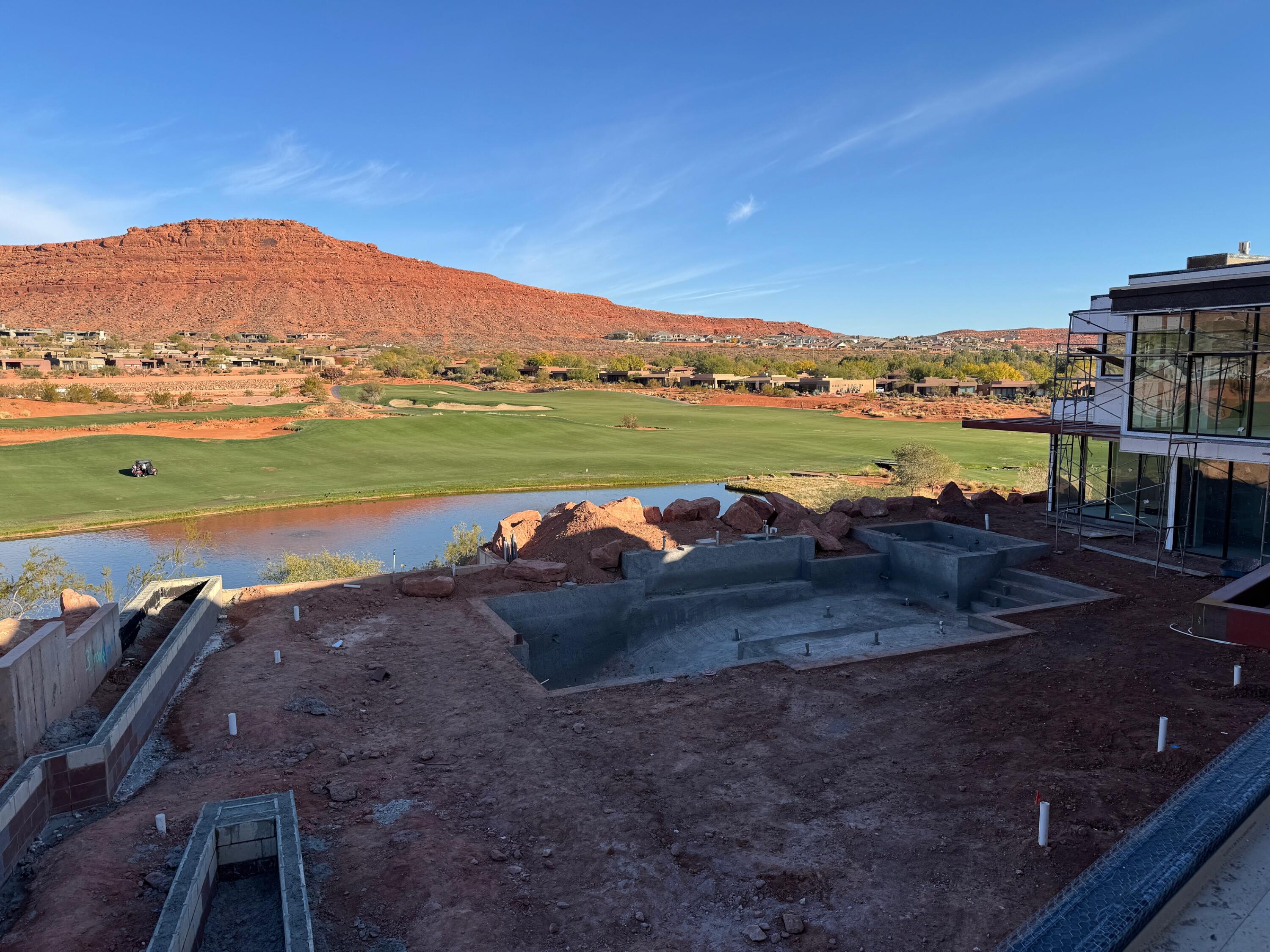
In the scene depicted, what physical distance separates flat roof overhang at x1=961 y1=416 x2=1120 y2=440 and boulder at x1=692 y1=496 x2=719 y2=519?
7.66 meters

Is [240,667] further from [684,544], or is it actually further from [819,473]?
[819,473]

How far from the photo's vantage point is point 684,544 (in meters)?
20.2

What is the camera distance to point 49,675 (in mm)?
10078

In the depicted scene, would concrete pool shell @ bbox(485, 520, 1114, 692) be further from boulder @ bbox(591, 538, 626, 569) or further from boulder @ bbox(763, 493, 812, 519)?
boulder @ bbox(763, 493, 812, 519)

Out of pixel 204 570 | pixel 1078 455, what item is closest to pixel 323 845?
pixel 204 570

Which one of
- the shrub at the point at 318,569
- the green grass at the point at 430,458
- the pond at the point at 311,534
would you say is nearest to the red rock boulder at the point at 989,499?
the pond at the point at 311,534

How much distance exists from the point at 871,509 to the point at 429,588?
12.8m

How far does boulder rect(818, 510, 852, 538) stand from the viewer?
21.5 m

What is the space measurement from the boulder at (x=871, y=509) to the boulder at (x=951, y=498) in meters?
1.73

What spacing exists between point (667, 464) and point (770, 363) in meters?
88.3

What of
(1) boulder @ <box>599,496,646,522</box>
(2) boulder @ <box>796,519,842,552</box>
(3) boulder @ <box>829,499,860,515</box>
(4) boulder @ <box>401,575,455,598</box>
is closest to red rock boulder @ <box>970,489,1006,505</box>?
(3) boulder @ <box>829,499,860,515</box>

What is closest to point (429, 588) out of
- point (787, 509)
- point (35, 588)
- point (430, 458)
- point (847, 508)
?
Result: point (35, 588)

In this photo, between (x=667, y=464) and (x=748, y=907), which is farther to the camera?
(x=667, y=464)

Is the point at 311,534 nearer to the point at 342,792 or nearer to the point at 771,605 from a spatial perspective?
the point at 771,605
